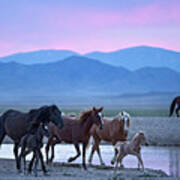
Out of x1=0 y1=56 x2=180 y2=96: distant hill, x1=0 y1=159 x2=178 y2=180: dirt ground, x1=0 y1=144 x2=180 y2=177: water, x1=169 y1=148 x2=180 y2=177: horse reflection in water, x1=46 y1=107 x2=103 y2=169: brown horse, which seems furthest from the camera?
x1=0 y1=56 x2=180 y2=96: distant hill

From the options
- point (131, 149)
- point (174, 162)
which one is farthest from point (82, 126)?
point (174, 162)

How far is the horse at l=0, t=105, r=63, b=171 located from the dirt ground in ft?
2.28

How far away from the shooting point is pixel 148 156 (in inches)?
639

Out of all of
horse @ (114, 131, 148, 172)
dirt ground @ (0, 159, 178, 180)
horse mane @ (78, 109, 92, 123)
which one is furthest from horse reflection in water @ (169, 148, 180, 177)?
horse mane @ (78, 109, 92, 123)

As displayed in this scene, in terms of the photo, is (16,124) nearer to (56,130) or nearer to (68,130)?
(68,130)

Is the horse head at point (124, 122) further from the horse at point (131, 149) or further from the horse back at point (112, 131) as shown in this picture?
the horse at point (131, 149)

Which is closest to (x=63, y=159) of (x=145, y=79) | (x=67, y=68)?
(x=145, y=79)

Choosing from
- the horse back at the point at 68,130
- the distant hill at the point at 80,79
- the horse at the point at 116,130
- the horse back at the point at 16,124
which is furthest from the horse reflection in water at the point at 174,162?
the distant hill at the point at 80,79

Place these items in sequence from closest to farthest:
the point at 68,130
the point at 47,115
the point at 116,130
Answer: the point at 47,115 → the point at 68,130 → the point at 116,130

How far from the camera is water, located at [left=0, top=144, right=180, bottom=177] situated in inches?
553

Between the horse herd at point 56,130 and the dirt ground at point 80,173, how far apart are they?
0.24m

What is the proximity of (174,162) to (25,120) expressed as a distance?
4834 millimetres

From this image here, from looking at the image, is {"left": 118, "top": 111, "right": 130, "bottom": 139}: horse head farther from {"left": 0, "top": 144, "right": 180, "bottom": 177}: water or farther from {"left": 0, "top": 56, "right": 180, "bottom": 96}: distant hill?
{"left": 0, "top": 56, "right": 180, "bottom": 96}: distant hill

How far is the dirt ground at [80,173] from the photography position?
36.2 feet
